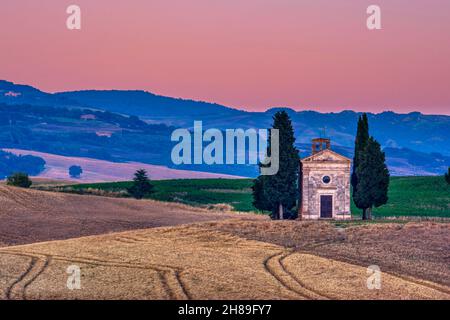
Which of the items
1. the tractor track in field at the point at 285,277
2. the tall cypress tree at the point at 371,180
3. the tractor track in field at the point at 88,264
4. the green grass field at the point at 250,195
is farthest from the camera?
the green grass field at the point at 250,195

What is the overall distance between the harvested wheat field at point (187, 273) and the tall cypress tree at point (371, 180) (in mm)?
25975

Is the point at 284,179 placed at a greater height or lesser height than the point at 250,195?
greater

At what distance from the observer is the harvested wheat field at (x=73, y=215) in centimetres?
7307

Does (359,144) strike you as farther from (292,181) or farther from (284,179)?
(284,179)

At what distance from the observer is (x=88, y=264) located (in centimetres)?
5056

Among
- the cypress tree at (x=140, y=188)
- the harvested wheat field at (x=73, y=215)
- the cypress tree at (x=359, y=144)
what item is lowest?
the harvested wheat field at (x=73, y=215)

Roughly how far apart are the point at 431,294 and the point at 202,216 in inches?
2067

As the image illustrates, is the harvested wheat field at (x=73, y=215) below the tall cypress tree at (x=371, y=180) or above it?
below

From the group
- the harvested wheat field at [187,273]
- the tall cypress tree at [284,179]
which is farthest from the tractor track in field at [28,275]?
the tall cypress tree at [284,179]

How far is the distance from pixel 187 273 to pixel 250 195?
90389 mm

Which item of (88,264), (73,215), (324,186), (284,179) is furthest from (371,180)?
(88,264)

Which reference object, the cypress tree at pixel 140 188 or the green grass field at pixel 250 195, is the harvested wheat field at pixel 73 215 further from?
the green grass field at pixel 250 195
